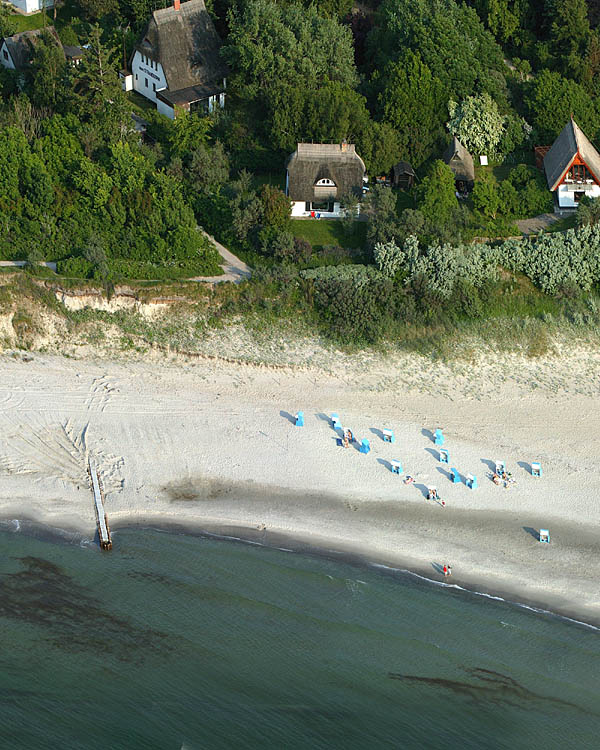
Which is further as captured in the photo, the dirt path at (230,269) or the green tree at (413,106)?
the green tree at (413,106)

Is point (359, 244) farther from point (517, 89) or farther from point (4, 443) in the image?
point (4, 443)

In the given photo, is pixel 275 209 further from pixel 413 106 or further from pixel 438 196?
pixel 413 106

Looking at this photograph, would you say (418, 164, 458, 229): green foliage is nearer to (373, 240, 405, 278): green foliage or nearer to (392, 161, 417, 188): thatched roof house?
(392, 161, 417, 188): thatched roof house

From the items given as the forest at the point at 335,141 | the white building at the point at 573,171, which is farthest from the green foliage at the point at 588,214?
the white building at the point at 573,171

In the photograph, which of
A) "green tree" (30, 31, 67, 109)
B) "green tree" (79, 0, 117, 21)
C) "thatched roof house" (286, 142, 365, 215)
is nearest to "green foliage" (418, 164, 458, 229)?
"thatched roof house" (286, 142, 365, 215)

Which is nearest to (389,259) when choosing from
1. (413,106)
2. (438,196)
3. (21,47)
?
(438,196)

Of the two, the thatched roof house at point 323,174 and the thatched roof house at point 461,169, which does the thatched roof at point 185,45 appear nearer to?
the thatched roof house at point 323,174

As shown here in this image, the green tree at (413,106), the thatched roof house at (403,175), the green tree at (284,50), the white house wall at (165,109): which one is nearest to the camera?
the thatched roof house at (403,175)
